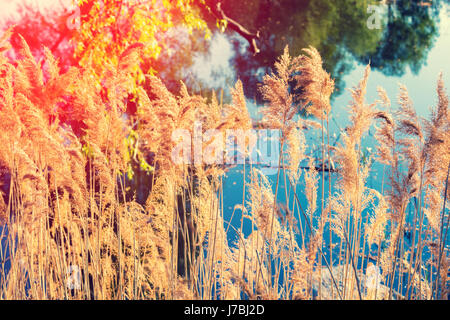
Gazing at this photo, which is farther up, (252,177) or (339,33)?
Result: (339,33)

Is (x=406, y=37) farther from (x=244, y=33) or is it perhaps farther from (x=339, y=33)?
(x=244, y=33)

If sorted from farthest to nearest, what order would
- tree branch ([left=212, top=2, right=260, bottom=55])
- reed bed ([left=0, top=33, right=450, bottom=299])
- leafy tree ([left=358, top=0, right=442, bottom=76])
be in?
leafy tree ([left=358, top=0, right=442, bottom=76]) → tree branch ([left=212, top=2, right=260, bottom=55]) → reed bed ([left=0, top=33, right=450, bottom=299])

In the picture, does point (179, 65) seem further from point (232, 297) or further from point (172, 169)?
point (232, 297)

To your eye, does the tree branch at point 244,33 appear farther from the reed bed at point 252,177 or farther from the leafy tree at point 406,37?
the reed bed at point 252,177

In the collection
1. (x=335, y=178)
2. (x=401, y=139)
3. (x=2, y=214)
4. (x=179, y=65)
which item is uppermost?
(x=179, y=65)

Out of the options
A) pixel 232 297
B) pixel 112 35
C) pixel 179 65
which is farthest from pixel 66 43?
pixel 232 297

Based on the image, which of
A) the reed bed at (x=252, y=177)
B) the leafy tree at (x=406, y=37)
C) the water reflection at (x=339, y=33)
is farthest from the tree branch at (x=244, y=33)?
the reed bed at (x=252, y=177)

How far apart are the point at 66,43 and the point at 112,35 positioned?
410 millimetres

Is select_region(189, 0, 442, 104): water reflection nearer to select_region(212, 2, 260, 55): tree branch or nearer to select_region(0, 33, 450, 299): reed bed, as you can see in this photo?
select_region(212, 2, 260, 55): tree branch

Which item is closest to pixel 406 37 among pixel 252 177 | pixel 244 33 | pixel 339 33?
pixel 339 33

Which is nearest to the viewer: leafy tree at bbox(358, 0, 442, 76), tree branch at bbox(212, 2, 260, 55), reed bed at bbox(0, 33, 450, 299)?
reed bed at bbox(0, 33, 450, 299)

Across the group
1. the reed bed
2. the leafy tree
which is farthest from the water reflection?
the reed bed

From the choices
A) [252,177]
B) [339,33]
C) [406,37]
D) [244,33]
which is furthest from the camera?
[406,37]
